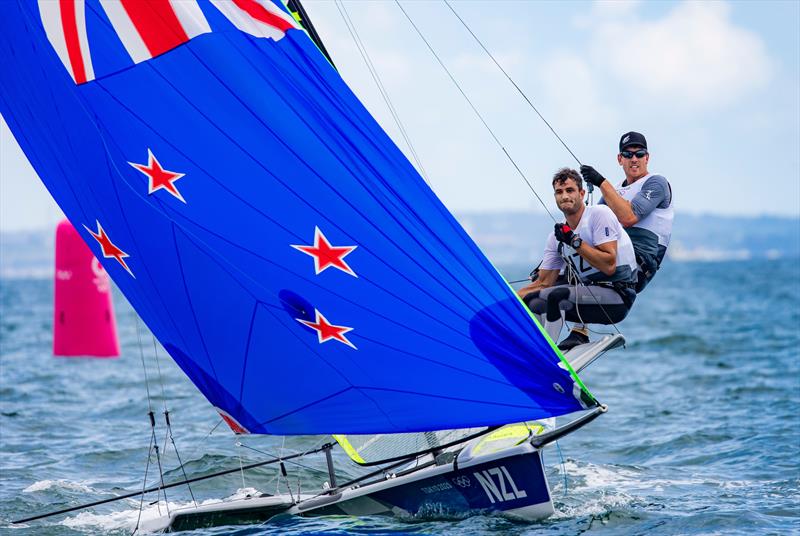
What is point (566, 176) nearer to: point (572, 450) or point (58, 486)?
point (572, 450)

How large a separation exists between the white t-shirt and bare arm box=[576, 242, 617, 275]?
0.14 feet

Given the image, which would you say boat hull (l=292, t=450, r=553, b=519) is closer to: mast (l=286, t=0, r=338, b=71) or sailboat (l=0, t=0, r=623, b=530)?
sailboat (l=0, t=0, r=623, b=530)

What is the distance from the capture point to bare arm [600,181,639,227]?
7.79 meters

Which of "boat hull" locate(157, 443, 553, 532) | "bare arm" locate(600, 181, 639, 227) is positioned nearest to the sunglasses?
"bare arm" locate(600, 181, 639, 227)

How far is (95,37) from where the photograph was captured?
23.4 feet

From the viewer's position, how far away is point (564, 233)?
7336 mm

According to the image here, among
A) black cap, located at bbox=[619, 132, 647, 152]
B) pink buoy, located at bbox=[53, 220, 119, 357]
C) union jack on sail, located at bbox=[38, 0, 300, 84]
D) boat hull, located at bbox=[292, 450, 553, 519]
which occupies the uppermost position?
pink buoy, located at bbox=[53, 220, 119, 357]

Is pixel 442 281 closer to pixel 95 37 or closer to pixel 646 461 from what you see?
pixel 95 37

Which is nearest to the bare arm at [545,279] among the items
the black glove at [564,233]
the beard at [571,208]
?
the beard at [571,208]

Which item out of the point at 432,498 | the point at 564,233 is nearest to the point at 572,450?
the point at 432,498

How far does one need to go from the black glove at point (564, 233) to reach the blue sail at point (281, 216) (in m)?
0.68

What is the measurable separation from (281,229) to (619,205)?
8.40 feet

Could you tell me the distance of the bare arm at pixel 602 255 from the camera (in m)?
7.51

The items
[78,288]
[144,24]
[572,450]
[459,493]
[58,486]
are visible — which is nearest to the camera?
[144,24]
